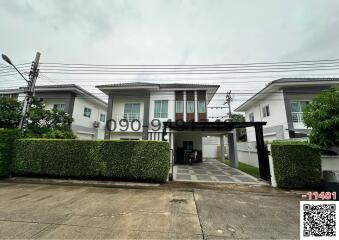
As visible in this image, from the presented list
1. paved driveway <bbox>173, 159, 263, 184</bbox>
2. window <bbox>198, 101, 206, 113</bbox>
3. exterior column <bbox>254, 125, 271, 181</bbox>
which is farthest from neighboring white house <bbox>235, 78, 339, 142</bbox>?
paved driveway <bbox>173, 159, 263, 184</bbox>

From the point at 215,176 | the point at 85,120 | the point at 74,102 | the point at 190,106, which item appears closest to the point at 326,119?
the point at 215,176

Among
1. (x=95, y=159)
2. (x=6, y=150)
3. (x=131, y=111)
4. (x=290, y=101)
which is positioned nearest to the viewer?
(x=95, y=159)

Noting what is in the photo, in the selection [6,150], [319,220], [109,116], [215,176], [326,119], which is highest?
[109,116]

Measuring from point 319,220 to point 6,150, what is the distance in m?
11.9

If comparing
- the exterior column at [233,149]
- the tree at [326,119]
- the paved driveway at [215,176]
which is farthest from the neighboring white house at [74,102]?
the tree at [326,119]

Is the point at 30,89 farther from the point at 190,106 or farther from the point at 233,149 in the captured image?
the point at 233,149

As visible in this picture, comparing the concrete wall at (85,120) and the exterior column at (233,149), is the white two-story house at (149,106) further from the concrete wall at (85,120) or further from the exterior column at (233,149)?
the concrete wall at (85,120)

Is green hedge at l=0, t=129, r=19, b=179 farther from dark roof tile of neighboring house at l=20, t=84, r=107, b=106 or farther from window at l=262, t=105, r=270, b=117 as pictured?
window at l=262, t=105, r=270, b=117

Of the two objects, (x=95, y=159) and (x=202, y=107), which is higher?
(x=202, y=107)

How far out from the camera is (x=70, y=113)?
12.7 metres

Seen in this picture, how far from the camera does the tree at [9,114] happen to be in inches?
339

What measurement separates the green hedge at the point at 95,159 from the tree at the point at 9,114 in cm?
288

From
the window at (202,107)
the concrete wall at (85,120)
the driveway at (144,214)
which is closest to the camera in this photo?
the driveway at (144,214)

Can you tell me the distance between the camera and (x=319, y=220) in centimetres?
269
